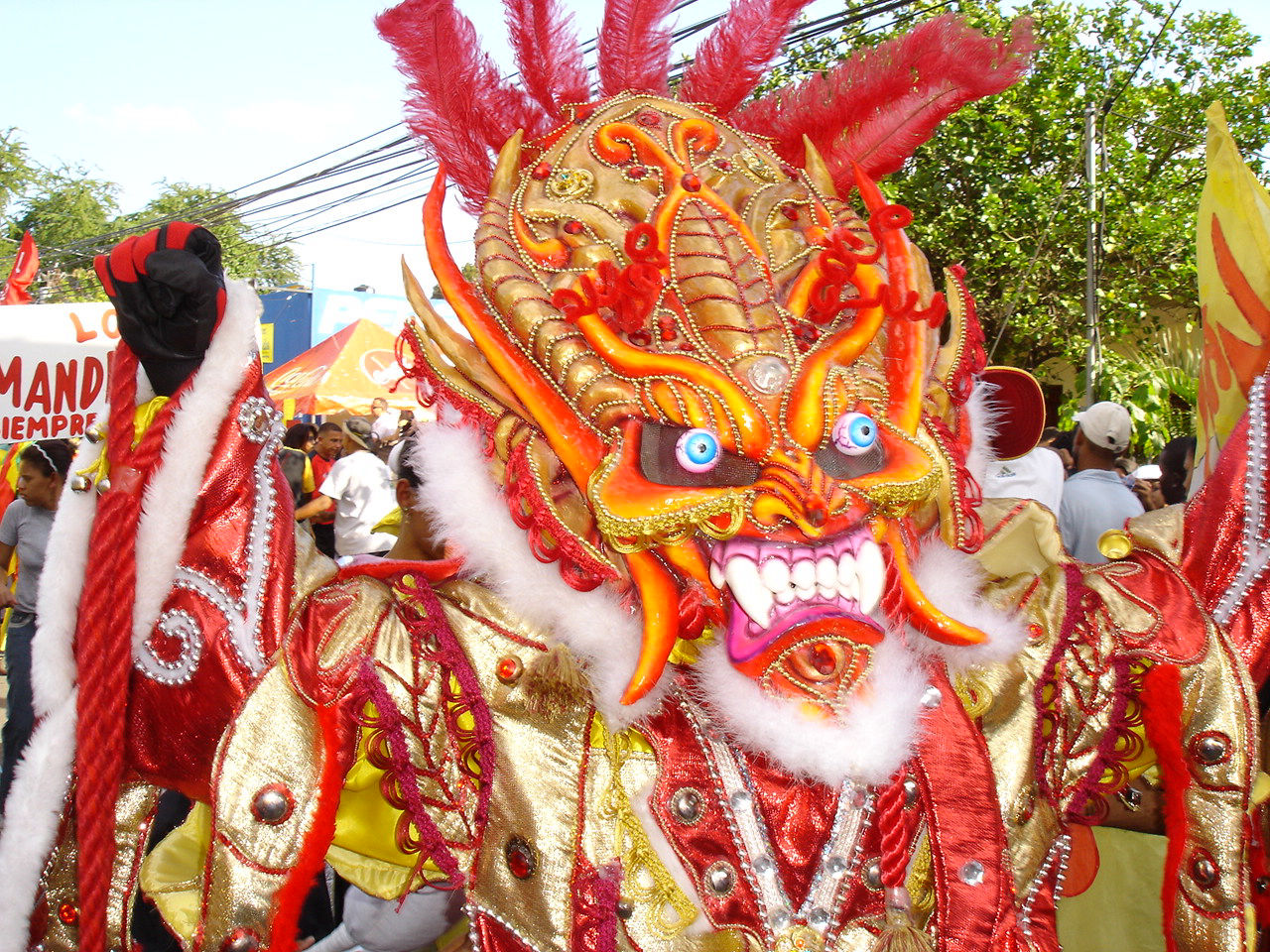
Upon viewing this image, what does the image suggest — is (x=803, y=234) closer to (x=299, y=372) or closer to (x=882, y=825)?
(x=882, y=825)

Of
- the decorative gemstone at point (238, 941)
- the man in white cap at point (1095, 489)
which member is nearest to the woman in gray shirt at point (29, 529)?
the decorative gemstone at point (238, 941)

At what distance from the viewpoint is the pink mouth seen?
4.15 ft

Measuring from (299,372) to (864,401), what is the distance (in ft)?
33.3

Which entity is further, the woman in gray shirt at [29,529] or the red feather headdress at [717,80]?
the woman in gray shirt at [29,529]

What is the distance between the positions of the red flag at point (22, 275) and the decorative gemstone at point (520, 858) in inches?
222

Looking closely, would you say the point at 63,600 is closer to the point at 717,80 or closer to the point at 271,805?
the point at 271,805

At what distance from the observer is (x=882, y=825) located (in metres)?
1.44

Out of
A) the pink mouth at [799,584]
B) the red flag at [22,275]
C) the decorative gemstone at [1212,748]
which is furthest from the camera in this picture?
the red flag at [22,275]

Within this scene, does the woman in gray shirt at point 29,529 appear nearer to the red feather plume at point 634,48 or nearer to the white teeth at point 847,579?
the red feather plume at point 634,48

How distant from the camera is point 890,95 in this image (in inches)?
66.0

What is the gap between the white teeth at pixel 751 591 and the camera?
1.27 metres

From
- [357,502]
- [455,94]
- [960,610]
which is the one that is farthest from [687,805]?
[357,502]

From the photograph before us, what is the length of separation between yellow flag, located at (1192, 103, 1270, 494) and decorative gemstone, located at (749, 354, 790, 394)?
84cm

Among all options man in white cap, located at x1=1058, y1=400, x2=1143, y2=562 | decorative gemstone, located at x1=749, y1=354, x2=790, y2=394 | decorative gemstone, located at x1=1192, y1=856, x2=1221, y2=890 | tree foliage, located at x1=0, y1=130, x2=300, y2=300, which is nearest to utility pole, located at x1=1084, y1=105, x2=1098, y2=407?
man in white cap, located at x1=1058, y1=400, x2=1143, y2=562
